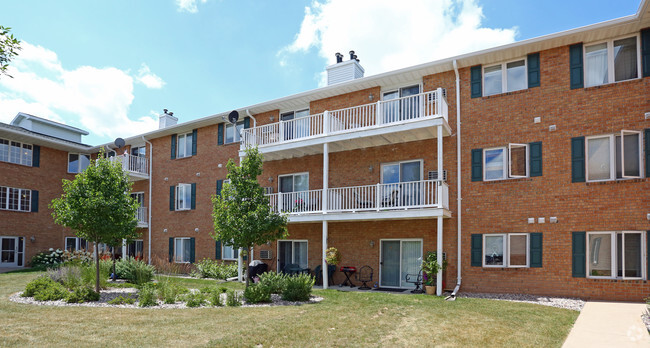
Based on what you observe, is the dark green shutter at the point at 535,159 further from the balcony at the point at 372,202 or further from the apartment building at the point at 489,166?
the balcony at the point at 372,202

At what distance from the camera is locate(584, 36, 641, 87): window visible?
40.9 ft

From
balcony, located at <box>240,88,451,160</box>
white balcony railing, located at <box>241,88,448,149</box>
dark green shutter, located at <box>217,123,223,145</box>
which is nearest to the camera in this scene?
balcony, located at <box>240,88,451,160</box>

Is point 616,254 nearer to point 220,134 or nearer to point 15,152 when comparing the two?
point 220,134

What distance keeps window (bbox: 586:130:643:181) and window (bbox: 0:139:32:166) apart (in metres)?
26.4

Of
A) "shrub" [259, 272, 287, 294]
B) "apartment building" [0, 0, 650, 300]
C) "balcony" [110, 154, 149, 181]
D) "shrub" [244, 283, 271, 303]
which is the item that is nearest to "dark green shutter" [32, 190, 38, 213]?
"balcony" [110, 154, 149, 181]

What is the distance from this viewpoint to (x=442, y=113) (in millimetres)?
14008

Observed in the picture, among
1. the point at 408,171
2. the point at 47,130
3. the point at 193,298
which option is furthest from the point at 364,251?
the point at 47,130

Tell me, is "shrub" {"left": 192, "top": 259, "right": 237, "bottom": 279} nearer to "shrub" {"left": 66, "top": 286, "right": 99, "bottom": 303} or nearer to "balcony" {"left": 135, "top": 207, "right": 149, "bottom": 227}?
"balcony" {"left": 135, "top": 207, "right": 149, "bottom": 227}

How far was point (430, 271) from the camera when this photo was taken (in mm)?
13695

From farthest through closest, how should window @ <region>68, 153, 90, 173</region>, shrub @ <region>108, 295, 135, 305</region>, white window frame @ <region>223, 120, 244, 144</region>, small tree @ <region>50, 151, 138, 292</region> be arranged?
1. window @ <region>68, 153, 90, 173</region>
2. white window frame @ <region>223, 120, 244, 144</region>
3. small tree @ <region>50, 151, 138, 292</region>
4. shrub @ <region>108, 295, 135, 305</region>

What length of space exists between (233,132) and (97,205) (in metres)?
8.99

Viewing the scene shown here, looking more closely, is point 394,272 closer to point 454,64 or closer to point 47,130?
point 454,64

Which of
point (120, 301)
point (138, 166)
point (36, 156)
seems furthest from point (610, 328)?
point (36, 156)

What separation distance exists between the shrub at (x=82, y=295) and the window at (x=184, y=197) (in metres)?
10.5
